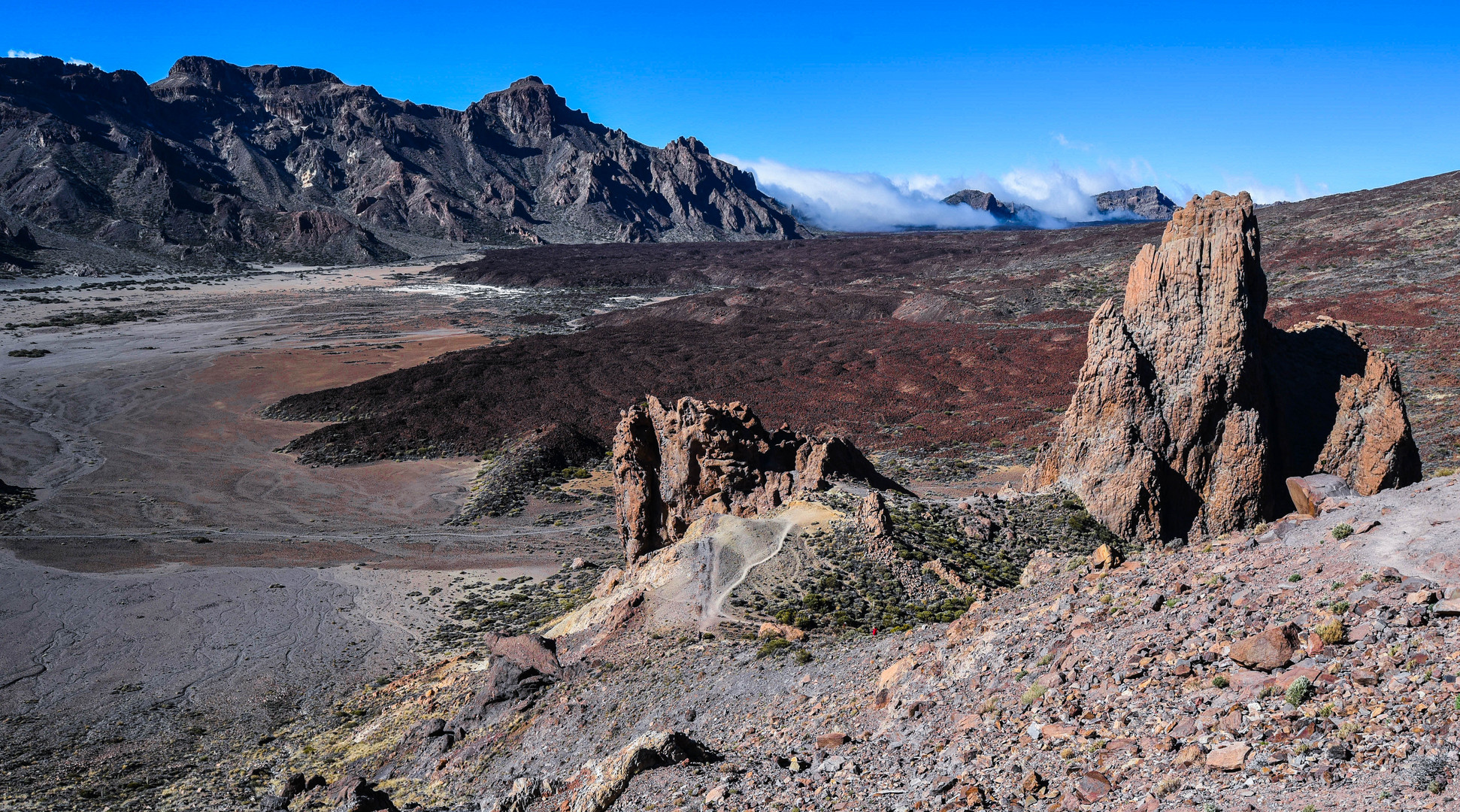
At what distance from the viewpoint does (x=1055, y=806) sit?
7.38 metres

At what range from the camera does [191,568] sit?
32156mm

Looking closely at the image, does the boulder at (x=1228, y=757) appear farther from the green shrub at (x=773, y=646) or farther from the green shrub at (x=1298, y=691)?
the green shrub at (x=773, y=646)

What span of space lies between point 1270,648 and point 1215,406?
45.1 feet

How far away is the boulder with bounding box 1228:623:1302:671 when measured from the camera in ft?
25.3

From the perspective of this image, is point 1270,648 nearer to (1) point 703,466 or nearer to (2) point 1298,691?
(2) point 1298,691

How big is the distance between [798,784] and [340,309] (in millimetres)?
124394

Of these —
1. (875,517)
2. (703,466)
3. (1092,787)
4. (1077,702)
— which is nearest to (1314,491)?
(1077,702)

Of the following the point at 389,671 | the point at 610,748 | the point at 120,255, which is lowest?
the point at 389,671

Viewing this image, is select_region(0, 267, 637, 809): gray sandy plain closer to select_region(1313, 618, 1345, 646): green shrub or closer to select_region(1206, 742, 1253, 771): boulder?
select_region(1206, 742, 1253, 771): boulder

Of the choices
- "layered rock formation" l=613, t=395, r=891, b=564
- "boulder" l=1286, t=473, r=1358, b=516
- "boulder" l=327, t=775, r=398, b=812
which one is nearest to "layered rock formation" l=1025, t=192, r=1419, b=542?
"boulder" l=1286, t=473, r=1358, b=516

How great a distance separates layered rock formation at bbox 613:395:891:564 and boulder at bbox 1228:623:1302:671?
1501 cm

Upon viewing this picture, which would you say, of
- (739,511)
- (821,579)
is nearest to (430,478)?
(739,511)

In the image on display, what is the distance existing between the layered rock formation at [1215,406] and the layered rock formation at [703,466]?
786 cm

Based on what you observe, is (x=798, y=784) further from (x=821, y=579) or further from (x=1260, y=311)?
(x=1260, y=311)
